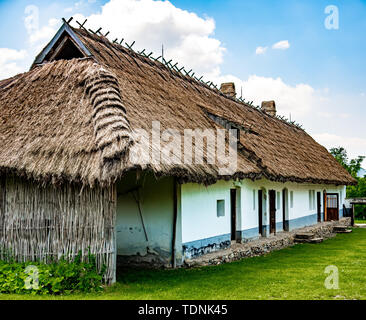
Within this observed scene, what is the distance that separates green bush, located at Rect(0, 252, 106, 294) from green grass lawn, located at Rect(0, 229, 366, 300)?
0.29m

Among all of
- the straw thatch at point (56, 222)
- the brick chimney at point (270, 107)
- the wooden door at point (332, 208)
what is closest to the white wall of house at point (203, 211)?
the straw thatch at point (56, 222)

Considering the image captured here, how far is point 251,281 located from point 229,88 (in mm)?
13807

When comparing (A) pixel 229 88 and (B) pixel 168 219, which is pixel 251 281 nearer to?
(B) pixel 168 219

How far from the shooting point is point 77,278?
7570mm

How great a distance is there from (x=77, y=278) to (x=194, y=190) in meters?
4.03

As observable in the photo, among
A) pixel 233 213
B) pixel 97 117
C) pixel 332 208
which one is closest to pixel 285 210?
pixel 233 213

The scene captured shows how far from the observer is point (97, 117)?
8383 millimetres

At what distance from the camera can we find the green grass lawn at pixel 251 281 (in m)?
7.42

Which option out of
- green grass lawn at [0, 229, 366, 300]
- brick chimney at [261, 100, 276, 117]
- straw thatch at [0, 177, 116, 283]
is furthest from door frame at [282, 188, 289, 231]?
straw thatch at [0, 177, 116, 283]

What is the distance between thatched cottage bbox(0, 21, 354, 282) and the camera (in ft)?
26.0

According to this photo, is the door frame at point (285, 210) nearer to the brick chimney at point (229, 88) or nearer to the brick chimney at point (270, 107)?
the brick chimney at point (229, 88)
